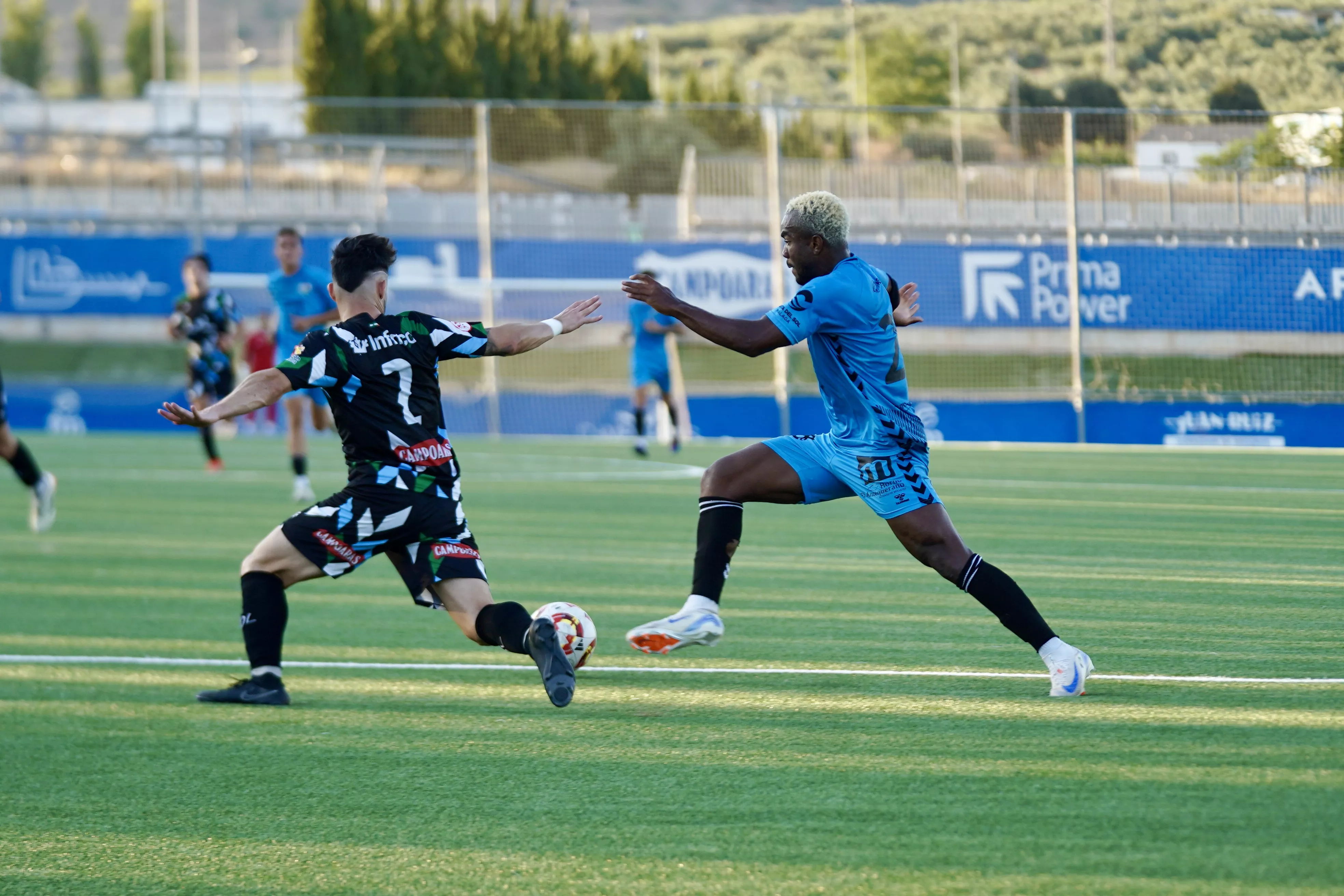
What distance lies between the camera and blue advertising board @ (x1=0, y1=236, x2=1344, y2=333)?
20234 mm

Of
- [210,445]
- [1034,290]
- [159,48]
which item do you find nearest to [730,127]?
[1034,290]

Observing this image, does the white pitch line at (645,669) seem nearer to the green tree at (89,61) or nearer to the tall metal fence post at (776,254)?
the tall metal fence post at (776,254)

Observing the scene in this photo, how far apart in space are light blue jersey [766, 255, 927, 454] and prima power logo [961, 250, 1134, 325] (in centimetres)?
1594

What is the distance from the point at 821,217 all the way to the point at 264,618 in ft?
8.56

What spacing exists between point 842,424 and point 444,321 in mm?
1565

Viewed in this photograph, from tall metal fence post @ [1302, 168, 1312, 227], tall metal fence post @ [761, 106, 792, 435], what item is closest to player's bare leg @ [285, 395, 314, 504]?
tall metal fence post @ [761, 106, 792, 435]

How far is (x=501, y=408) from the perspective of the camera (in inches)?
933

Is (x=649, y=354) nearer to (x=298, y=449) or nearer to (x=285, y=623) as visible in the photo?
(x=298, y=449)

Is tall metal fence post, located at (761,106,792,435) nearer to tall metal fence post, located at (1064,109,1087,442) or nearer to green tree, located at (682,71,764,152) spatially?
green tree, located at (682,71,764,152)

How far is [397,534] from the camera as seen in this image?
225 inches

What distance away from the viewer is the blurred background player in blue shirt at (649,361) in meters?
19.8

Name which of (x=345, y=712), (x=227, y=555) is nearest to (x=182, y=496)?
(x=227, y=555)

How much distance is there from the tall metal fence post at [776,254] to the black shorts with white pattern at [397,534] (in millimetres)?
16114

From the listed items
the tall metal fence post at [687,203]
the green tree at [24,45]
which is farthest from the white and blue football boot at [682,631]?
the green tree at [24,45]
